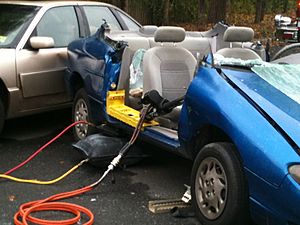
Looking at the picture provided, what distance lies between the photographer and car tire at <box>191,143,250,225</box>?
12.6 ft

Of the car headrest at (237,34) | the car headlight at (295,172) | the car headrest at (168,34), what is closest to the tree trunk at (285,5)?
the car headrest at (168,34)

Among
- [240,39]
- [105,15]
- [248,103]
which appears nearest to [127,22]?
[105,15]

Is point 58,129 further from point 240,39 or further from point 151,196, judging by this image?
point 240,39

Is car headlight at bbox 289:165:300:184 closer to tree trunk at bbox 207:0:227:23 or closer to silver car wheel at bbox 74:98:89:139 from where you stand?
silver car wheel at bbox 74:98:89:139

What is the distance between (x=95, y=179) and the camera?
5.37m

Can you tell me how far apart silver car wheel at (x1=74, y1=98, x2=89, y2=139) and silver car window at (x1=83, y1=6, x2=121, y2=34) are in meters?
1.34

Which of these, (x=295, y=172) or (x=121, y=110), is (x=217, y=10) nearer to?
(x=121, y=110)

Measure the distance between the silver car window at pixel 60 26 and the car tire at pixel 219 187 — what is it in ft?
11.5

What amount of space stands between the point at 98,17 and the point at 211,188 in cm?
426

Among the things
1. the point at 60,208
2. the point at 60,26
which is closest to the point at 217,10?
→ the point at 60,26

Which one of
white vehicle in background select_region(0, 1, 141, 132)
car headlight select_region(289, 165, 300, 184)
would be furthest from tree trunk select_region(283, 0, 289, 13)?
car headlight select_region(289, 165, 300, 184)

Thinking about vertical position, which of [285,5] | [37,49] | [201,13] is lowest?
[285,5]

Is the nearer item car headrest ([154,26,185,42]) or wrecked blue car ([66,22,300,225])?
wrecked blue car ([66,22,300,225])

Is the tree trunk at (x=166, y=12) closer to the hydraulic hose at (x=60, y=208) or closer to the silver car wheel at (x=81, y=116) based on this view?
the silver car wheel at (x=81, y=116)
